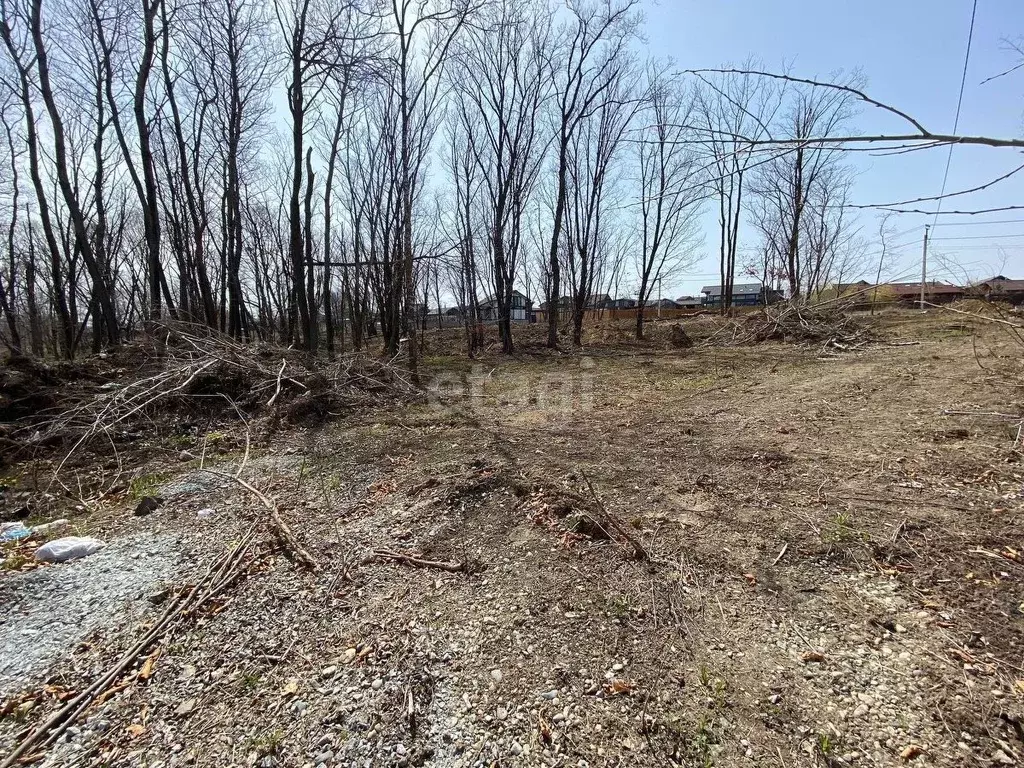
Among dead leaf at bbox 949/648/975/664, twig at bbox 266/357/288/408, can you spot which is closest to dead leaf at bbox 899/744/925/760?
dead leaf at bbox 949/648/975/664

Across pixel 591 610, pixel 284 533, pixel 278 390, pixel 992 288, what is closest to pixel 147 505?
pixel 284 533

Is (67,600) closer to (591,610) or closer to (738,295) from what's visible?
(591,610)

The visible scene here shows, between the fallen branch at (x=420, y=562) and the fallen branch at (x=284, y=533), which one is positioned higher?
the fallen branch at (x=284, y=533)

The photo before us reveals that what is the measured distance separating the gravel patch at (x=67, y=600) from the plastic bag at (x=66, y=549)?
8 cm

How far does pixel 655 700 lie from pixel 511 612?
2.53 feet

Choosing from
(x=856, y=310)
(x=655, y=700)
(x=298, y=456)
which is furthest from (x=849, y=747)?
(x=856, y=310)

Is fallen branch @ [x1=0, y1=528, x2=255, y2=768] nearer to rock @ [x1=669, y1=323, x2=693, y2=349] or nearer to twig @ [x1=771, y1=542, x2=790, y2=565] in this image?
twig @ [x1=771, y1=542, x2=790, y2=565]

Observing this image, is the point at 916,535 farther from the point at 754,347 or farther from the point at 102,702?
the point at 754,347

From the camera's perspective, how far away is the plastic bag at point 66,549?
2918 mm

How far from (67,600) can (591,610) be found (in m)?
2.85

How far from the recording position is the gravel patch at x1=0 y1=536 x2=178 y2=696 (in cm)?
210

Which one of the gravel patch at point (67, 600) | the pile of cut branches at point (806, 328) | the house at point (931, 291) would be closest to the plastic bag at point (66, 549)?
the gravel patch at point (67, 600)

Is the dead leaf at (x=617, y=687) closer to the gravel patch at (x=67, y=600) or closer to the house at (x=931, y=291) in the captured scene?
the house at (x=931, y=291)

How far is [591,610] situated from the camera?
7.41 feet
